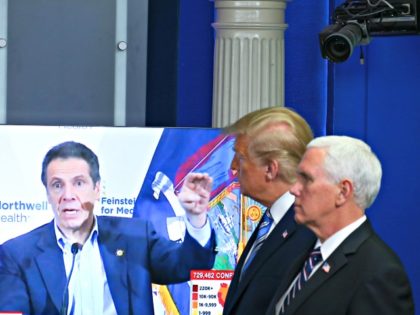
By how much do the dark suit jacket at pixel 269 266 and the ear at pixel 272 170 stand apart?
108 mm

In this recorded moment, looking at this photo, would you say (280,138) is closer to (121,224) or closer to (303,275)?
(303,275)

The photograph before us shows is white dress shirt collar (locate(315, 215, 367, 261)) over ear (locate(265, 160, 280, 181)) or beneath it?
beneath

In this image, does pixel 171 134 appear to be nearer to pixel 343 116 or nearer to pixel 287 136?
pixel 287 136

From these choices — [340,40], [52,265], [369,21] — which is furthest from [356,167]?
[369,21]

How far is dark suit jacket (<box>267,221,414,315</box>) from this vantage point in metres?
2.63

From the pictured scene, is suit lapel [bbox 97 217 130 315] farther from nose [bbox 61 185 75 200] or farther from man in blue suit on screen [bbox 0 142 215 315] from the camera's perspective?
nose [bbox 61 185 75 200]

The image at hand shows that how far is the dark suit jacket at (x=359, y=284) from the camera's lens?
2631 millimetres

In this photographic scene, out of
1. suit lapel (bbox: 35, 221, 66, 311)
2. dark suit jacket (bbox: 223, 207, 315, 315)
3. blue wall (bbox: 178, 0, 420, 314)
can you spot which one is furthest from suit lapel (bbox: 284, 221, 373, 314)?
blue wall (bbox: 178, 0, 420, 314)

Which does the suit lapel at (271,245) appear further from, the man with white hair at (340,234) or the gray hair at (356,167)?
the gray hair at (356,167)

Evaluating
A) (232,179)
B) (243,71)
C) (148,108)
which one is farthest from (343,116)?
(232,179)

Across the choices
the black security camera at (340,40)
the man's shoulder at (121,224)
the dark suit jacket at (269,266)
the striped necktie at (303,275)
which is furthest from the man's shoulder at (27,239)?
the black security camera at (340,40)

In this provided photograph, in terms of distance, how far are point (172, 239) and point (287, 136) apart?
1.95 ft

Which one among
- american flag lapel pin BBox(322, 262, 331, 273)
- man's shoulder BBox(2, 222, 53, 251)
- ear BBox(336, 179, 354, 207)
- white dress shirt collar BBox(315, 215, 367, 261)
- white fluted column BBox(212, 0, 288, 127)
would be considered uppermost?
white fluted column BBox(212, 0, 288, 127)

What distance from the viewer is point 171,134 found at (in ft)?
12.0
